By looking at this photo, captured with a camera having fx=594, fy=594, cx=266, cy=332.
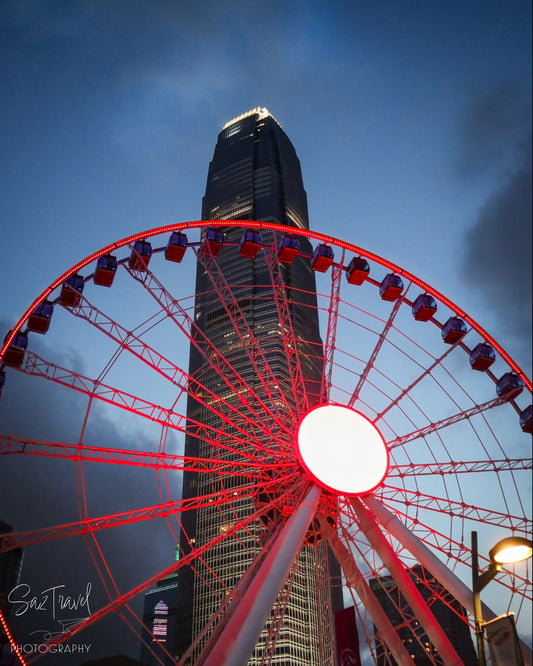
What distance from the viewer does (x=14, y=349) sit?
21.0 meters

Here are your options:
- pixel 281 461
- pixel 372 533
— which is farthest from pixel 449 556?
pixel 281 461

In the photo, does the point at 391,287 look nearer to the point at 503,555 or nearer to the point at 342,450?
the point at 342,450

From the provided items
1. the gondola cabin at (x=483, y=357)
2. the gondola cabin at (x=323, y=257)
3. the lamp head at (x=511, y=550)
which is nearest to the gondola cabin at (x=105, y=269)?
the gondola cabin at (x=323, y=257)

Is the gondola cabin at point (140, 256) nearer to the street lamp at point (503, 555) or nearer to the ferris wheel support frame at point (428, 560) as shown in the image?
the ferris wheel support frame at point (428, 560)

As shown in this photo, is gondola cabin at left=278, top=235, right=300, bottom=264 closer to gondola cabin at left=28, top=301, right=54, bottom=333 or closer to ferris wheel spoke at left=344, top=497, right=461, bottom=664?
gondola cabin at left=28, top=301, right=54, bottom=333

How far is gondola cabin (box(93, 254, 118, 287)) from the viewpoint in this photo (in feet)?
75.5

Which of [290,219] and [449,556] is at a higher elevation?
[290,219]

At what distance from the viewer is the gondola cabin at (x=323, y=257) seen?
24.5 meters

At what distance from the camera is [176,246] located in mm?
23500

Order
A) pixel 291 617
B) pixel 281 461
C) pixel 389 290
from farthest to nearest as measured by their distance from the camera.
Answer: pixel 291 617 < pixel 389 290 < pixel 281 461

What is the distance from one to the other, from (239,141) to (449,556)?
124 meters

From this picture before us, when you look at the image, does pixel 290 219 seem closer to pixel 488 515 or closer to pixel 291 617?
pixel 291 617

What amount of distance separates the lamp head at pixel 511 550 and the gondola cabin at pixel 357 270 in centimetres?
1759

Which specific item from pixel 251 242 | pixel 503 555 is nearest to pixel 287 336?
pixel 251 242
